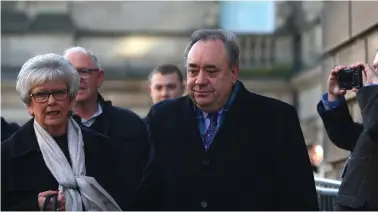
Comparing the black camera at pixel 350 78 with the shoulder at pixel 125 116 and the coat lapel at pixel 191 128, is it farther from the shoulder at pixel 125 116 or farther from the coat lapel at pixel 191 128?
the shoulder at pixel 125 116

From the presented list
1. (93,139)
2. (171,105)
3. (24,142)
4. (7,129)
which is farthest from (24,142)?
(7,129)

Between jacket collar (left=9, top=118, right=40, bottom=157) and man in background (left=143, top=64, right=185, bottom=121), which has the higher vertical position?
man in background (left=143, top=64, right=185, bottom=121)

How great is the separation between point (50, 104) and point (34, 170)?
0.33 meters

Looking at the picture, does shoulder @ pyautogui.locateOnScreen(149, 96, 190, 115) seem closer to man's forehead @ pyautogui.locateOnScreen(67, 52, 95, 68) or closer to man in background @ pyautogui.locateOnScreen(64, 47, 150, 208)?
man in background @ pyautogui.locateOnScreen(64, 47, 150, 208)

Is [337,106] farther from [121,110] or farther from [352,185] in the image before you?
[121,110]

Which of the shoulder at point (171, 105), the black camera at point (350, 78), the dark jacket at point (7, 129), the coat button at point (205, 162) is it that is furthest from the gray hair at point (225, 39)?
the dark jacket at point (7, 129)

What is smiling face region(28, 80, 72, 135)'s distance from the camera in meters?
5.28

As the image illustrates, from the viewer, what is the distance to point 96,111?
702 centimetres

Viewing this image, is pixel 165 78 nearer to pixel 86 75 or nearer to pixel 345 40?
pixel 345 40

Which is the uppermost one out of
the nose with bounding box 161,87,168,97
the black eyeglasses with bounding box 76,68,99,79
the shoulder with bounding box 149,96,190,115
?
the black eyeglasses with bounding box 76,68,99,79

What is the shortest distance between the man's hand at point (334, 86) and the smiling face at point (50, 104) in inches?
61.5

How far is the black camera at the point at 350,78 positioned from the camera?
5.91m

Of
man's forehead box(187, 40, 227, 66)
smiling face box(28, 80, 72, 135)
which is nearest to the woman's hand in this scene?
smiling face box(28, 80, 72, 135)

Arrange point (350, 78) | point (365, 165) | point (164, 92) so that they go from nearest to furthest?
point (365, 165) → point (350, 78) → point (164, 92)
